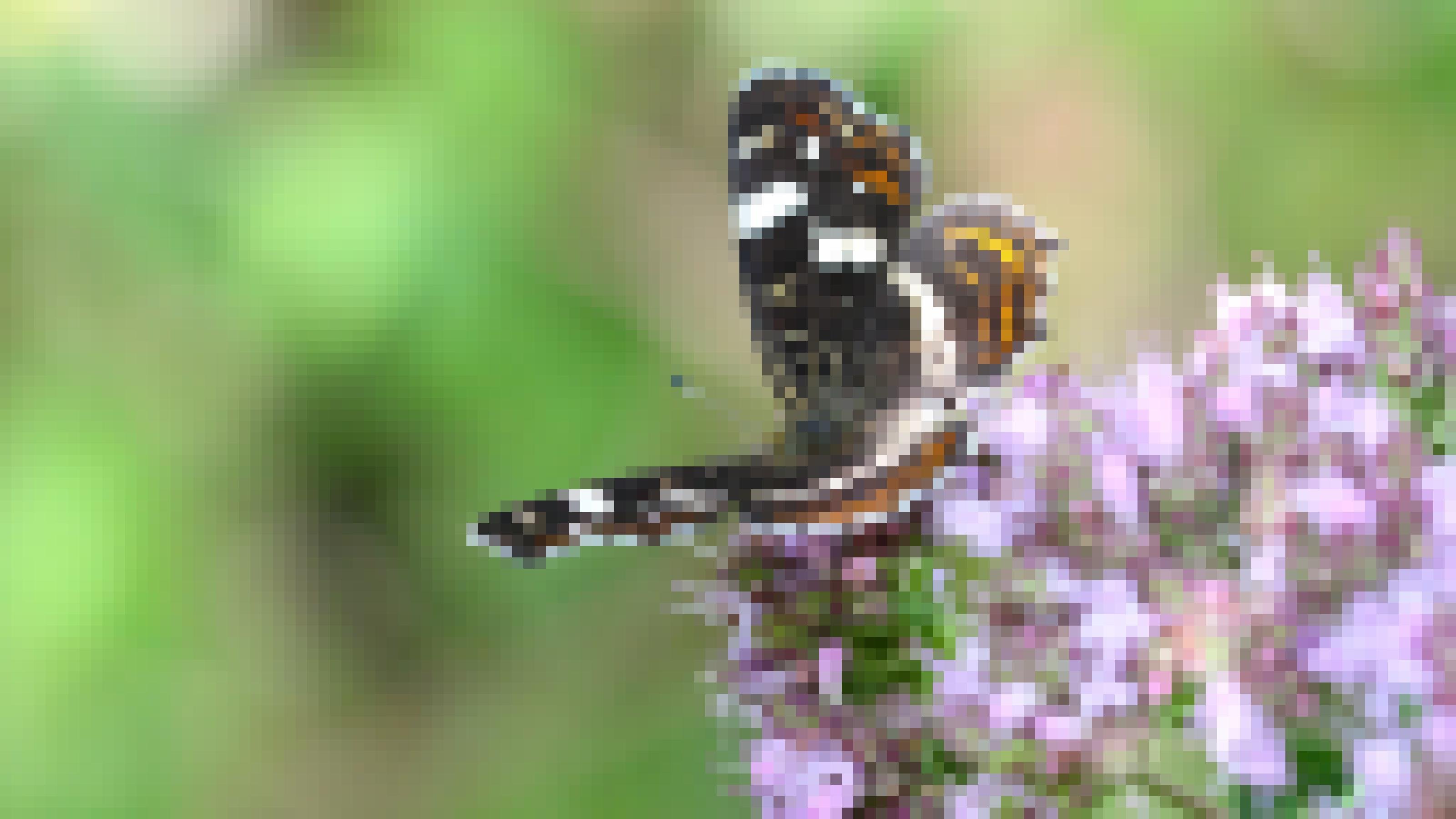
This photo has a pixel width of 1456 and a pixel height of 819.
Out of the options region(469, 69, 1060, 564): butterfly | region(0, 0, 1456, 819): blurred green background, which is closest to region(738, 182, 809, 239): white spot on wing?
region(469, 69, 1060, 564): butterfly

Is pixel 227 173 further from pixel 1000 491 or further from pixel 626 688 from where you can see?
pixel 1000 491

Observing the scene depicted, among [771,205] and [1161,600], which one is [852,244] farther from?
[1161,600]

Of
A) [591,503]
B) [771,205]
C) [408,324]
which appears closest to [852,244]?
[771,205]

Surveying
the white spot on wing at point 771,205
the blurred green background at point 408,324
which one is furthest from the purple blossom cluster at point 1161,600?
the blurred green background at point 408,324

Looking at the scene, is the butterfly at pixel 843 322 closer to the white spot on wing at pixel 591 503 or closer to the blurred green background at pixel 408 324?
the white spot on wing at pixel 591 503

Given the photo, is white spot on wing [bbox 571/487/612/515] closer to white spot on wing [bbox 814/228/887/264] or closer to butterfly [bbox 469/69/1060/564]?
butterfly [bbox 469/69/1060/564]

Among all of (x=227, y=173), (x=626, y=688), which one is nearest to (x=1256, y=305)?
(x=626, y=688)
